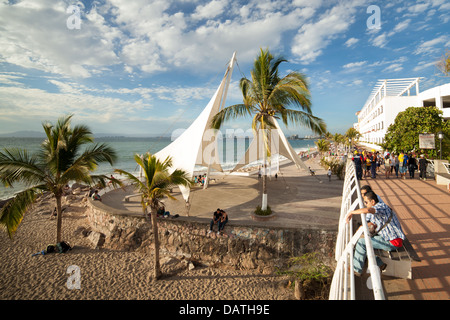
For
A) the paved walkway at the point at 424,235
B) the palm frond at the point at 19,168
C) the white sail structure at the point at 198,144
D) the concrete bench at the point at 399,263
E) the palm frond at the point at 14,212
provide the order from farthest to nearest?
the white sail structure at the point at 198,144 < the palm frond at the point at 19,168 < the palm frond at the point at 14,212 < the concrete bench at the point at 399,263 < the paved walkway at the point at 424,235

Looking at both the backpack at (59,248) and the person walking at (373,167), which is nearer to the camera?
the backpack at (59,248)

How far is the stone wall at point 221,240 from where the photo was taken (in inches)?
292

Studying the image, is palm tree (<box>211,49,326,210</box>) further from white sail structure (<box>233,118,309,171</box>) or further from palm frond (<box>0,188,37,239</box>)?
palm frond (<box>0,188,37,239</box>)

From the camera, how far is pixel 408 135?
1438 centimetres

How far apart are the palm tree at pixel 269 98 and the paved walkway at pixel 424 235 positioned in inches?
161

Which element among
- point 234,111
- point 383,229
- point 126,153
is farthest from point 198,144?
point 126,153

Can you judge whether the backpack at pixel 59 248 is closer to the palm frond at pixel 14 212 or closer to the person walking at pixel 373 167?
the palm frond at pixel 14 212

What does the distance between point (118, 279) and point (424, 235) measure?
9.56 m

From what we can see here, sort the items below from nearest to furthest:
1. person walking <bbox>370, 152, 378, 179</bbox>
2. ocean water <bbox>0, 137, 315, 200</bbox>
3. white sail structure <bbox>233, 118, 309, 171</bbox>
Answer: person walking <bbox>370, 152, 378, 179</bbox> → white sail structure <bbox>233, 118, 309, 171</bbox> → ocean water <bbox>0, 137, 315, 200</bbox>

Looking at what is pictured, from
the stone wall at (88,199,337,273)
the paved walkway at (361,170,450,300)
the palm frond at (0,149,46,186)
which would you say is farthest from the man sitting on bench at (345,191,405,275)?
the palm frond at (0,149,46,186)

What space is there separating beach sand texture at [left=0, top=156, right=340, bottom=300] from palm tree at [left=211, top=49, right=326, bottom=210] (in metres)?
3.08

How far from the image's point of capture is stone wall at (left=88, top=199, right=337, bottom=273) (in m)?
7.41

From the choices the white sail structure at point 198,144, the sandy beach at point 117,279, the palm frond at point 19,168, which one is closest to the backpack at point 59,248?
the sandy beach at point 117,279
